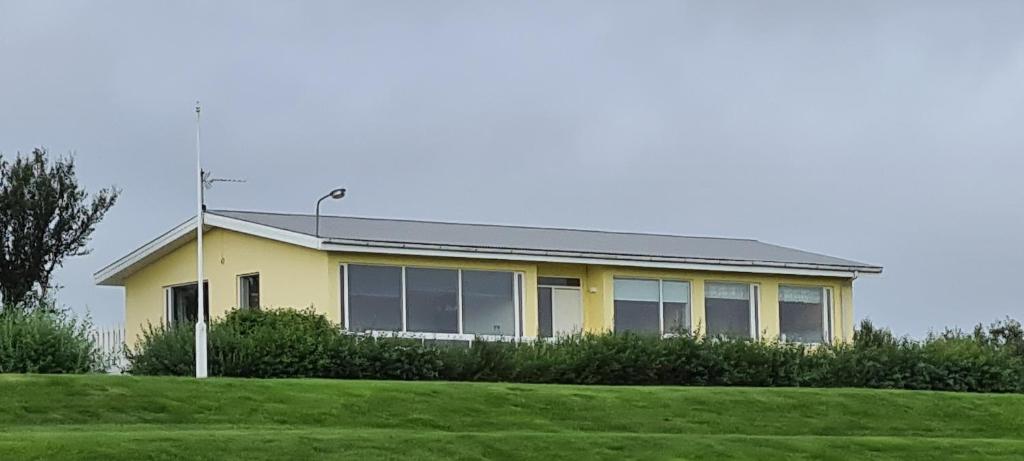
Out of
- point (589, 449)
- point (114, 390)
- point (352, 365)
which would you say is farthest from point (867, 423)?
point (114, 390)

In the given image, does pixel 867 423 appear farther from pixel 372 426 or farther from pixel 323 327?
pixel 323 327

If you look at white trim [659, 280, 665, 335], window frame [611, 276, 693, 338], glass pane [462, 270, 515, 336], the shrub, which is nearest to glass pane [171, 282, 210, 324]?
glass pane [462, 270, 515, 336]

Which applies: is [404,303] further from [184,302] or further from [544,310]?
[184,302]

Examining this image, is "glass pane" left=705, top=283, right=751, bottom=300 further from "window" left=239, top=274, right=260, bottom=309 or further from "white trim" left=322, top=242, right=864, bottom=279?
"window" left=239, top=274, right=260, bottom=309

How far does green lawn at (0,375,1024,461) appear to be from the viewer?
17.5 meters

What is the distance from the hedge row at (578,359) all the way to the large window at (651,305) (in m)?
3.94

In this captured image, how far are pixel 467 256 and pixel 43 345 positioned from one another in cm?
895

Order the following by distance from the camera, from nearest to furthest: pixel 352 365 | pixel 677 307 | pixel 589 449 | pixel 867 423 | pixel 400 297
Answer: pixel 589 449
pixel 867 423
pixel 352 365
pixel 400 297
pixel 677 307

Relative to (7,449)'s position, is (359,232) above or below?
above

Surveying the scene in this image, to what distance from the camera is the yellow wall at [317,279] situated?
31609mm

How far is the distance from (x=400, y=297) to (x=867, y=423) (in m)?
11.2

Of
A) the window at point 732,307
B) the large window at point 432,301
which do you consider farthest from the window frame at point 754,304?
the large window at point 432,301

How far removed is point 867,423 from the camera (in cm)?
2320

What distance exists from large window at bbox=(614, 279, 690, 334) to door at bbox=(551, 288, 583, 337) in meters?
0.74
